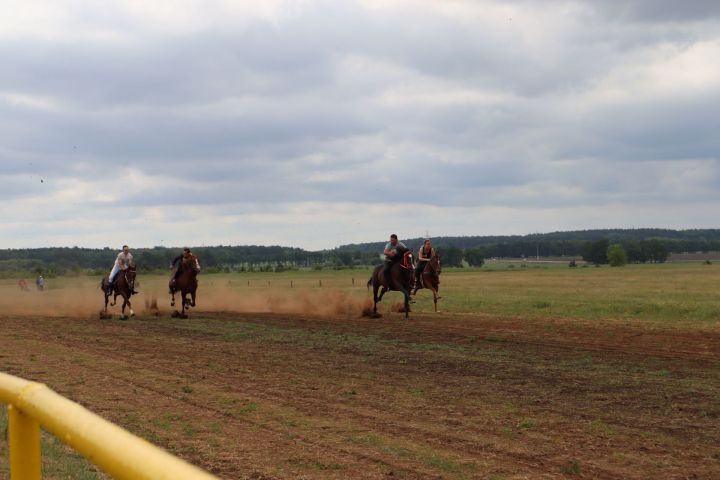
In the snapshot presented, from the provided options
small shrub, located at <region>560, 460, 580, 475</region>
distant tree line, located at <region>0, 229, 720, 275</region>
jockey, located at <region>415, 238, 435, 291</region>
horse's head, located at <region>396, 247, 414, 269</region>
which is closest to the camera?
small shrub, located at <region>560, 460, 580, 475</region>

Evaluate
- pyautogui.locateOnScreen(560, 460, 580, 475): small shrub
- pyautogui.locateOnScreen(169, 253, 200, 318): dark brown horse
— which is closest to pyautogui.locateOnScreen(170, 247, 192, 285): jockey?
pyautogui.locateOnScreen(169, 253, 200, 318): dark brown horse

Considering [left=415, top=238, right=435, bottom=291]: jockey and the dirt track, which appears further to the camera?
[left=415, top=238, right=435, bottom=291]: jockey

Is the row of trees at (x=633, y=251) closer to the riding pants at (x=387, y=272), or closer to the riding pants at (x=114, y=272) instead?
the riding pants at (x=387, y=272)

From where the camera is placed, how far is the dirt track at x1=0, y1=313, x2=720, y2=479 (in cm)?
854

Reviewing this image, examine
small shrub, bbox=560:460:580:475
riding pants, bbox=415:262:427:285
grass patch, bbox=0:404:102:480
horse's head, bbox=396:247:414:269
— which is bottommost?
small shrub, bbox=560:460:580:475

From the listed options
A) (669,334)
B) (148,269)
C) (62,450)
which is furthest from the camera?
(148,269)

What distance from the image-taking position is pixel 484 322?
86.1 ft

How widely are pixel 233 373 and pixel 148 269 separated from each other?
77151 millimetres

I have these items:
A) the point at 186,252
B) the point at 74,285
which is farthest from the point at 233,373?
the point at 74,285

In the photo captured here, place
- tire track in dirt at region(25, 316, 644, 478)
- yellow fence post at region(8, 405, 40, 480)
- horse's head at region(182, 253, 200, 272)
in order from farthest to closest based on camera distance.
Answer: horse's head at region(182, 253, 200, 272) < tire track in dirt at region(25, 316, 644, 478) < yellow fence post at region(8, 405, 40, 480)

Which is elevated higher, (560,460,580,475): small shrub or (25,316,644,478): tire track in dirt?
(25,316,644,478): tire track in dirt

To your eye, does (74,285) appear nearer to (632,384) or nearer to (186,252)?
(186,252)

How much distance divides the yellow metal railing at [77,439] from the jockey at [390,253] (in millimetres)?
24320

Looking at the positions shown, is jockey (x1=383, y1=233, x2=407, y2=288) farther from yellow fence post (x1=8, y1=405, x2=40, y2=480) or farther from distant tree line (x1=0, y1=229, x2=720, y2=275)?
distant tree line (x1=0, y1=229, x2=720, y2=275)
